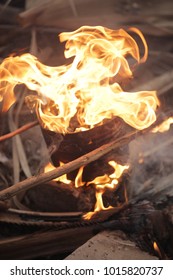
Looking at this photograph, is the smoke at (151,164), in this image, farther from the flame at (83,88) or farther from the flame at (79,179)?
the flame at (83,88)

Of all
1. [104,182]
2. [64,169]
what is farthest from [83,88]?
[104,182]

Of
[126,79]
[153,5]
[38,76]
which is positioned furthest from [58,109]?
[153,5]

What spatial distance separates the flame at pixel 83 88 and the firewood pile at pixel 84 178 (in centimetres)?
6

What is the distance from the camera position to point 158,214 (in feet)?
10.6

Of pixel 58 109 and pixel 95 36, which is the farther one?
pixel 95 36

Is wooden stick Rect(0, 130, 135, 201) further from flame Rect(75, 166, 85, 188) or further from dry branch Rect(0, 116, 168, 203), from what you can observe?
flame Rect(75, 166, 85, 188)

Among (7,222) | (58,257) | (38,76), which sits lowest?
(58,257)

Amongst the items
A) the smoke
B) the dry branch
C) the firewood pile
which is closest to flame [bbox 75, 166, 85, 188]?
the firewood pile

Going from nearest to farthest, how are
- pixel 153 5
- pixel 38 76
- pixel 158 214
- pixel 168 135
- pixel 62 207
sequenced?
pixel 158 214 → pixel 38 76 → pixel 62 207 → pixel 168 135 → pixel 153 5

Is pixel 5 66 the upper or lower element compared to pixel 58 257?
upper

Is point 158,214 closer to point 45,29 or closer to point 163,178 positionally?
point 163,178

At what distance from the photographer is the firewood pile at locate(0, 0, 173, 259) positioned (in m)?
3.26

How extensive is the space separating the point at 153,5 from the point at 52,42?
131cm

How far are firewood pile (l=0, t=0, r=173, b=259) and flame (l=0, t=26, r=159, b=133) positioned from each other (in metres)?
0.06
